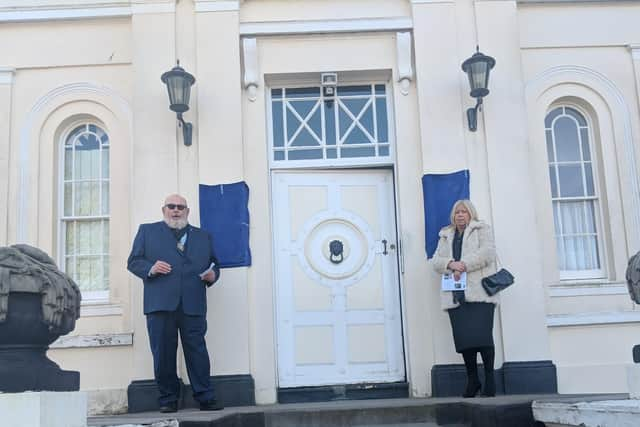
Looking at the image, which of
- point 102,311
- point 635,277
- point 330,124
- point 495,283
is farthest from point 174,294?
point 635,277

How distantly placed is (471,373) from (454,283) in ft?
2.67

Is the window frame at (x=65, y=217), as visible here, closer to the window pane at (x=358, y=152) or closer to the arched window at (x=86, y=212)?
the arched window at (x=86, y=212)

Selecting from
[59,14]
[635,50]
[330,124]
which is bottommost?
[330,124]

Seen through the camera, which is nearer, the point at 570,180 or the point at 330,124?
the point at 330,124

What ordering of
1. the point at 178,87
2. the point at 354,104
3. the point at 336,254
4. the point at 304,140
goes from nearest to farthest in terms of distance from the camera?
the point at 178,87 < the point at 336,254 < the point at 304,140 < the point at 354,104

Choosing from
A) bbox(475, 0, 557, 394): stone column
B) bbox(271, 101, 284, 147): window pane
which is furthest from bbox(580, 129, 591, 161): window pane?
bbox(271, 101, 284, 147): window pane

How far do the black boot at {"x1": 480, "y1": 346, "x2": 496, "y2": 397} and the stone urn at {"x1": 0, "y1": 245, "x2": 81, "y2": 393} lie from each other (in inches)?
149

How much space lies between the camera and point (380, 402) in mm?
6926

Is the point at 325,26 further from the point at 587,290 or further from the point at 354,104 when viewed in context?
the point at 587,290

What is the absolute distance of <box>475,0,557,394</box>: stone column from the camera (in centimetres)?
749

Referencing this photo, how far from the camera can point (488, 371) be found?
694 centimetres

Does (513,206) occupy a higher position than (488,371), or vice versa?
(513,206)

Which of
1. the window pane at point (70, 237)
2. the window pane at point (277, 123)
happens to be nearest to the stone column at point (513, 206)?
the window pane at point (277, 123)

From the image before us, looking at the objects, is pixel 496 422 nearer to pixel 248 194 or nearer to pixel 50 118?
pixel 248 194
